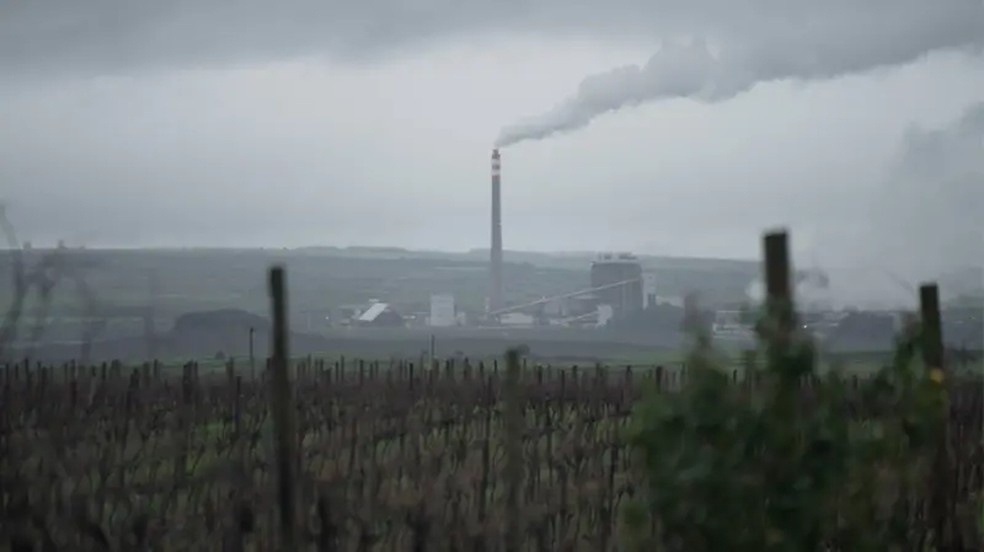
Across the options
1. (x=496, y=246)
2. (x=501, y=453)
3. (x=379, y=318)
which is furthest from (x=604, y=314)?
(x=379, y=318)

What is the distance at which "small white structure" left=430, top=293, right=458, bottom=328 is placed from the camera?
6.05 metres

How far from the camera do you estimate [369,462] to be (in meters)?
5.54

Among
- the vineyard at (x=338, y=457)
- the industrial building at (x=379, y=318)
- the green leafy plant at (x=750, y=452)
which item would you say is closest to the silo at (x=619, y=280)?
the vineyard at (x=338, y=457)

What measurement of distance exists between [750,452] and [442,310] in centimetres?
286

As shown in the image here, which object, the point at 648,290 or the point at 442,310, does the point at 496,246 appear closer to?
the point at 442,310

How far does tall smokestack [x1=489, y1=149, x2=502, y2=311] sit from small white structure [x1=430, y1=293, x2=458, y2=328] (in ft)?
0.58

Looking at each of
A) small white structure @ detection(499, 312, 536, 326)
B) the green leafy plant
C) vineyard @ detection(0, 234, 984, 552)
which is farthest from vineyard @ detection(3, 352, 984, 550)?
the green leafy plant

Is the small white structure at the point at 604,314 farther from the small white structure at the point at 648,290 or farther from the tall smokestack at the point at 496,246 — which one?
the tall smokestack at the point at 496,246

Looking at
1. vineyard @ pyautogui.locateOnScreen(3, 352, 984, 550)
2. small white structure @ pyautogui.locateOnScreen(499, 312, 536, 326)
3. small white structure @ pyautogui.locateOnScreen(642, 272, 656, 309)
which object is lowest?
vineyard @ pyautogui.locateOnScreen(3, 352, 984, 550)

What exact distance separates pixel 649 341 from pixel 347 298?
51.6 inches

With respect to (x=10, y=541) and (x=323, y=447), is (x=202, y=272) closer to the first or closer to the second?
(x=323, y=447)

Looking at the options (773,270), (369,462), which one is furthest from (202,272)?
(773,270)

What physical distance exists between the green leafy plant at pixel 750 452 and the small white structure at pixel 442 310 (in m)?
2.62

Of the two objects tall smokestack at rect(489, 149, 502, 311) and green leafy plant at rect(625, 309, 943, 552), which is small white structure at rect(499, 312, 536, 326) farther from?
green leafy plant at rect(625, 309, 943, 552)
